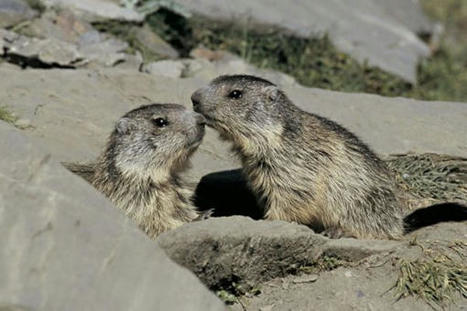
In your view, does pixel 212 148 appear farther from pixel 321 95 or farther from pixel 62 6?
pixel 62 6

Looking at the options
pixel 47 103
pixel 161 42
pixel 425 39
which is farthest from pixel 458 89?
pixel 47 103

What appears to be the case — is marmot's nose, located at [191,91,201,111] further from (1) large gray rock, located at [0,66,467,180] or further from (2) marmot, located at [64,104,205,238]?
(1) large gray rock, located at [0,66,467,180]

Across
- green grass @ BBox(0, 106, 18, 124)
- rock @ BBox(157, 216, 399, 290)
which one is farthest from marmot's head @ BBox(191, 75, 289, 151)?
green grass @ BBox(0, 106, 18, 124)

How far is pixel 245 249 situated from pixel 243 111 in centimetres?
185

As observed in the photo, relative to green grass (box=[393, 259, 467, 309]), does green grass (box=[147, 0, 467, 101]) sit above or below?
below

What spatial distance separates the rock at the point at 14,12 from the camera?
1063cm

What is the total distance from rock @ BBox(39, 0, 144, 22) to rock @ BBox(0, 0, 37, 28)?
0.39 m

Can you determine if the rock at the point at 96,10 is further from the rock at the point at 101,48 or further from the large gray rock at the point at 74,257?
the large gray rock at the point at 74,257

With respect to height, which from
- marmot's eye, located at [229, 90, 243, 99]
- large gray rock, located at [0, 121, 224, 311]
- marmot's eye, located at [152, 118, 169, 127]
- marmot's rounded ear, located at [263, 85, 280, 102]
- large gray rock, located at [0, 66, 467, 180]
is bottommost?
large gray rock, located at [0, 66, 467, 180]

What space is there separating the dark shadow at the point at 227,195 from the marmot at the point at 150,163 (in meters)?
0.90

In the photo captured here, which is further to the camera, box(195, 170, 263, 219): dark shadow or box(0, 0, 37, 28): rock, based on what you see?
box(0, 0, 37, 28): rock

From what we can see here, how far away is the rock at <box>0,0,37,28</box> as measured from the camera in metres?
10.6

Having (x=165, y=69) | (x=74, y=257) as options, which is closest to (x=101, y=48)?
(x=165, y=69)

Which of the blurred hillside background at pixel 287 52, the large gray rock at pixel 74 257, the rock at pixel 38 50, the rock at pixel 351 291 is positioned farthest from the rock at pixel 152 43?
the large gray rock at pixel 74 257
